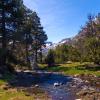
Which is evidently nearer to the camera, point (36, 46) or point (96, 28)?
point (96, 28)

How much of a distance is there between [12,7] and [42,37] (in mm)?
51654

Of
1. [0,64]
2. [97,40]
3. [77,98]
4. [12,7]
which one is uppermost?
[12,7]

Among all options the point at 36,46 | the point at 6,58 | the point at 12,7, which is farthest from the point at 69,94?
the point at 36,46

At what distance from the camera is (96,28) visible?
3287 inches

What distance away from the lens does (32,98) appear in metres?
28.0

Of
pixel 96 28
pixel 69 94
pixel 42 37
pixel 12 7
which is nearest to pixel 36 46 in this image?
pixel 42 37

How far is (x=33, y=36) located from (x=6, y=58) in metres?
50.8

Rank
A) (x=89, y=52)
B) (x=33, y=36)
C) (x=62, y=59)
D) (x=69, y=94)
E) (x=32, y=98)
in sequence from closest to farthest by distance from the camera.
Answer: (x=32, y=98) → (x=69, y=94) → (x=89, y=52) → (x=33, y=36) → (x=62, y=59)

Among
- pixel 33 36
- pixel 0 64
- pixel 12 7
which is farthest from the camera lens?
pixel 33 36

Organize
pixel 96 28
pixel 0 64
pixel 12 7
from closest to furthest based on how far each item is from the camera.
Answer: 1. pixel 0 64
2. pixel 12 7
3. pixel 96 28

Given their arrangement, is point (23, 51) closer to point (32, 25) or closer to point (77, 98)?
point (32, 25)

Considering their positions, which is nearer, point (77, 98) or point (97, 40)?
point (77, 98)

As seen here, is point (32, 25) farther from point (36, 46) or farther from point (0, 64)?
point (0, 64)

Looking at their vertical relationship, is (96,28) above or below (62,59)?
above
